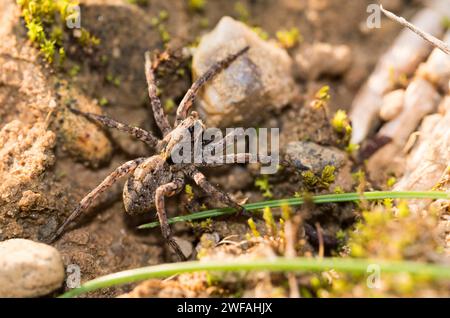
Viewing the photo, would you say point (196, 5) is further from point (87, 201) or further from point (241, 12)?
point (87, 201)

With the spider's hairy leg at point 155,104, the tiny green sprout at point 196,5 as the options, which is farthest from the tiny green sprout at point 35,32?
the tiny green sprout at point 196,5

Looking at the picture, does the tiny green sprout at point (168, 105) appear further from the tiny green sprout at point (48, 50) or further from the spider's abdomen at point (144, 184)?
the tiny green sprout at point (48, 50)

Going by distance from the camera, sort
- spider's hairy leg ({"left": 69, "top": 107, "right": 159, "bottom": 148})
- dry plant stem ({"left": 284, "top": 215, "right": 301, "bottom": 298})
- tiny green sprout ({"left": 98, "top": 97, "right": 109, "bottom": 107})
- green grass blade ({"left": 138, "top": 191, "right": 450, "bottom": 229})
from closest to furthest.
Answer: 1. dry plant stem ({"left": 284, "top": 215, "right": 301, "bottom": 298})
2. green grass blade ({"left": 138, "top": 191, "right": 450, "bottom": 229})
3. spider's hairy leg ({"left": 69, "top": 107, "right": 159, "bottom": 148})
4. tiny green sprout ({"left": 98, "top": 97, "right": 109, "bottom": 107})

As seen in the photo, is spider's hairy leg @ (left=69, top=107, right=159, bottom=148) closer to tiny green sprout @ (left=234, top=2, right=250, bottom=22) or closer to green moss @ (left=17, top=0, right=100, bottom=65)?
green moss @ (left=17, top=0, right=100, bottom=65)

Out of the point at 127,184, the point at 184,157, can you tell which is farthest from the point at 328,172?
the point at 127,184

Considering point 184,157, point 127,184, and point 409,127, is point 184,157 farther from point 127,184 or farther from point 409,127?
point 409,127

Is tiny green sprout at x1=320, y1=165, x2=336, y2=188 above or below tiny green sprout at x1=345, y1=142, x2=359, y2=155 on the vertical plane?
below

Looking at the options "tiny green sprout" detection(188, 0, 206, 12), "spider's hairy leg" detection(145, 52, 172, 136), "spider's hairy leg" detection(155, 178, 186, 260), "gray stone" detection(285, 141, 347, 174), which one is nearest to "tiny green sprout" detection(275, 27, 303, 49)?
"tiny green sprout" detection(188, 0, 206, 12)
